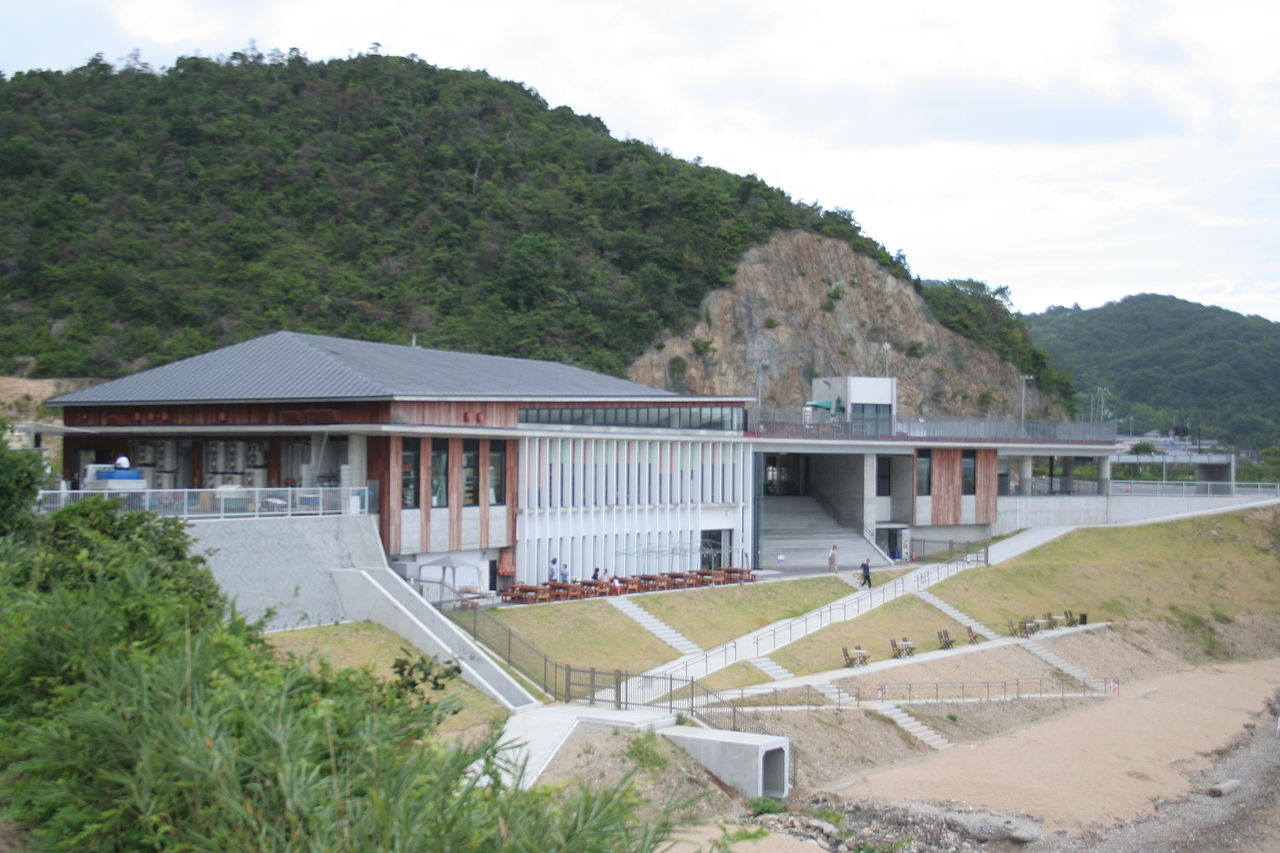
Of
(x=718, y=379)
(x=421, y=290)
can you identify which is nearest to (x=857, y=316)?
(x=718, y=379)

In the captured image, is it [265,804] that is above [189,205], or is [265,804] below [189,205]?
below

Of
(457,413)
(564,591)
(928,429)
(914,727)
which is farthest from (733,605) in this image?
(928,429)

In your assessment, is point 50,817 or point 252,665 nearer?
point 50,817

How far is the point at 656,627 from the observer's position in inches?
1351

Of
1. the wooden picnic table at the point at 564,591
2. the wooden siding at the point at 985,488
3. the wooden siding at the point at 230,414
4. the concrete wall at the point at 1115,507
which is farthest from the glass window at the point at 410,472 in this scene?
the concrete wall at the point at 1115,507

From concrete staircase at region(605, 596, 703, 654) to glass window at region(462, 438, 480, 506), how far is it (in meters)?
4.98

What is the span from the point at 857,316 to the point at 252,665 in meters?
73.2

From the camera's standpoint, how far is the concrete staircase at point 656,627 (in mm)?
33594

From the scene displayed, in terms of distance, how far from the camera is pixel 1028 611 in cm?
4344

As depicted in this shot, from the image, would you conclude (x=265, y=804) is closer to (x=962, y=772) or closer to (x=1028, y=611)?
(x=962, y=772)

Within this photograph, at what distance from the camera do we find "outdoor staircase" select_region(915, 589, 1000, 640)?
132 ft

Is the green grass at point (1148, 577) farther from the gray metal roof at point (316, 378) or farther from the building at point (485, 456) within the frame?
the gray metal roof at point (316, 378)

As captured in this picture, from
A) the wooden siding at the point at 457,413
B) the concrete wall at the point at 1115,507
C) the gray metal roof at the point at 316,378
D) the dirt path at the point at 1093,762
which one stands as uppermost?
the gray metal roof at the point at 316,378

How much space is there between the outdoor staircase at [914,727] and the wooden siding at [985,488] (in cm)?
2607
